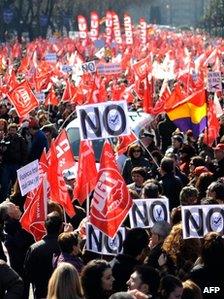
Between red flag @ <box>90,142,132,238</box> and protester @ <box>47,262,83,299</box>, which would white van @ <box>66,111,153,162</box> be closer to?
red flag @ <box>90,142,132,238</box>

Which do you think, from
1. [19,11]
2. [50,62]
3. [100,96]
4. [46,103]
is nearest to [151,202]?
[100,96]

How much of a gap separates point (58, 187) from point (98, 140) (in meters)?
7.08

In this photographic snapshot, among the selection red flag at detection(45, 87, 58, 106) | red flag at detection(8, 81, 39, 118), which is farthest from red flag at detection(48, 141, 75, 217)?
red flag at detection(45, 87, 58, 106)

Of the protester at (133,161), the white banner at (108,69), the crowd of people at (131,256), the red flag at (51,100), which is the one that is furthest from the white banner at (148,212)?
the white banner at (108,69)

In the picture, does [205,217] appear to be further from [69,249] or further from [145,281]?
[145,281]

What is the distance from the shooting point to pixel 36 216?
1145 cm

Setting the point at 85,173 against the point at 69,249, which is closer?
the point at 69,249

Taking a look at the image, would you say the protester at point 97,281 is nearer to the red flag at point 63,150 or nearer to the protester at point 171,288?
A: the protester at point 171,288

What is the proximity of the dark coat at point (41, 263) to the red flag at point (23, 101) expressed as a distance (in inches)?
444

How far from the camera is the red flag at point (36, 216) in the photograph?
1130 cm

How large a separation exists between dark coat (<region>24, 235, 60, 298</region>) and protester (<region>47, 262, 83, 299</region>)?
2.14m

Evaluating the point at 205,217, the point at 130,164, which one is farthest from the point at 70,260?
the point at 130,164

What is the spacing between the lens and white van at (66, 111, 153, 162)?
19.3 meters

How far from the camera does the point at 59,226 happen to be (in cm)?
1017
